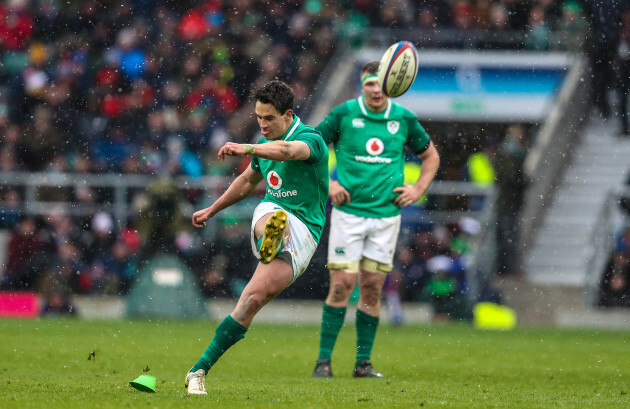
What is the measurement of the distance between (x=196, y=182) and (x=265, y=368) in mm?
7047

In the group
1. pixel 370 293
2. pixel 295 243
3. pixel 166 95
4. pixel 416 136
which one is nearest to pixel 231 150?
pixel 295 243

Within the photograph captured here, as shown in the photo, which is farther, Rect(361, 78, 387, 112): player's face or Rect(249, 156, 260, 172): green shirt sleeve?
Rect(361, 78, 387, 112): player's face

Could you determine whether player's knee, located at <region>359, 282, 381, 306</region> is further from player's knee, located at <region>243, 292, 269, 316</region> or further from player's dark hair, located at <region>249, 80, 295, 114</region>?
player's dark hair, located at <region>249, 80, 295, 114</region>

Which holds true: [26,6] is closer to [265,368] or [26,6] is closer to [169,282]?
[169,282]

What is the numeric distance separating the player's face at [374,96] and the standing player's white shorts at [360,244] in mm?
882

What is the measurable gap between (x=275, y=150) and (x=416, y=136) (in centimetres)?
292

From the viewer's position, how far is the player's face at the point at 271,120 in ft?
23.6

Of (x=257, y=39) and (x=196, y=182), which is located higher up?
(x=257, y=39)

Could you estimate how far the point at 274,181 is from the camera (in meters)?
7.46

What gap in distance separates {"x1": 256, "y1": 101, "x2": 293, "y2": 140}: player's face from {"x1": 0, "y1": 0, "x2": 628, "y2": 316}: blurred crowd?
8433mm

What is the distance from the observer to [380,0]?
21.3 m

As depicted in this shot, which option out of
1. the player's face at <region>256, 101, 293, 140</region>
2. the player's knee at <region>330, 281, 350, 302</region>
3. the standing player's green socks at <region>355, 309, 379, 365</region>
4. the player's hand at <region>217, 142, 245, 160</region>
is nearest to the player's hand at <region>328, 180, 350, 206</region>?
the player's knee at <region>330, 281, 350, 302</region>

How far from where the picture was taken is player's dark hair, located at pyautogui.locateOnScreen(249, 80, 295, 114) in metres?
7.18

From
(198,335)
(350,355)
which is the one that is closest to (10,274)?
(198,335)
